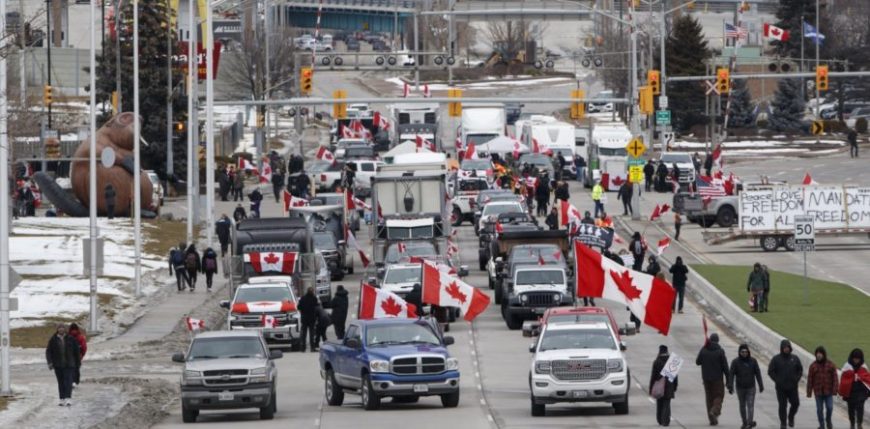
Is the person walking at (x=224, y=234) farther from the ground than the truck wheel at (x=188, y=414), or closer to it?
farther from the ground

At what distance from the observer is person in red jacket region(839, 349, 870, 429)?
25.7 metres

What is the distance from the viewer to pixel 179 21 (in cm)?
8300

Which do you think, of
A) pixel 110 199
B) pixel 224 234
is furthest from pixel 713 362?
pixel 110 199

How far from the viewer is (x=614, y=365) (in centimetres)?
2853

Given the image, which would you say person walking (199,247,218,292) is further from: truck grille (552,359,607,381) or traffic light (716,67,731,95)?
traffic light (716,67,731,95)

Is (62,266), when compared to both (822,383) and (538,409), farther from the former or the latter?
(822,383)

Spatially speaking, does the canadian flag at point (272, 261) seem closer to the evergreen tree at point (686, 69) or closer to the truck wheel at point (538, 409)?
the truck wheel at point (538, 409)

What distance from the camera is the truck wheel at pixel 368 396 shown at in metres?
29.7

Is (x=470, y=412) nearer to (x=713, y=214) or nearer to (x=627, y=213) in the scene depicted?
(x=713, y=214)

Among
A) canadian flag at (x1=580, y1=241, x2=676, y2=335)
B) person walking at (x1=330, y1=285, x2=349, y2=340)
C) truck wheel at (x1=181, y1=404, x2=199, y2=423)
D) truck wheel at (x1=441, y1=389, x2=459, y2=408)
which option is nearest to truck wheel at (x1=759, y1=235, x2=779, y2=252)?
person walking at (x1=330, y1=285, x2=349, y2=340)

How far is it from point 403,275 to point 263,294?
5.29 meters

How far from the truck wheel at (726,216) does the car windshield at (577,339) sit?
1428 inches

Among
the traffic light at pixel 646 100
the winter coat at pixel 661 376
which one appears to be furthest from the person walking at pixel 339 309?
the traffic light at pixel 646 100

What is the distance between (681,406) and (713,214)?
3559 cm
